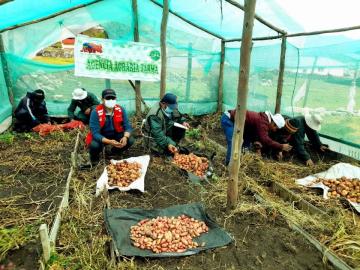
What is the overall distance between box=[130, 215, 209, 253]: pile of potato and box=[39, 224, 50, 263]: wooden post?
77cm

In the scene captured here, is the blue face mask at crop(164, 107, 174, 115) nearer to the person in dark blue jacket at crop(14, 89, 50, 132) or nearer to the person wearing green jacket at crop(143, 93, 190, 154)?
the person wearing green jacket at crop(143, 93, 190, 154)

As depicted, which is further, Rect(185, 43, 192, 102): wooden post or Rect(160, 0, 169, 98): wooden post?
Rect(185, 43, 192, 102): wooden post

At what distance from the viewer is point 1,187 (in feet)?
13.0

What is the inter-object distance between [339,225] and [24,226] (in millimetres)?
3316

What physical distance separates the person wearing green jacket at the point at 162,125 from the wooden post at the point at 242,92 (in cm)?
170

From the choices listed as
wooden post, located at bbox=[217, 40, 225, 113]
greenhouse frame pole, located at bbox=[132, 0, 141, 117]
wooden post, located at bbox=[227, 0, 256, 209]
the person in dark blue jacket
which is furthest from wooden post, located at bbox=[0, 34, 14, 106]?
wooden post, located at bbox=[227, 0, 256, 209]

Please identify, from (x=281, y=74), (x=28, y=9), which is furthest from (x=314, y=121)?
(x=28, y=9)

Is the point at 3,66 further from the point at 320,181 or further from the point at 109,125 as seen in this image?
the point at 320,181

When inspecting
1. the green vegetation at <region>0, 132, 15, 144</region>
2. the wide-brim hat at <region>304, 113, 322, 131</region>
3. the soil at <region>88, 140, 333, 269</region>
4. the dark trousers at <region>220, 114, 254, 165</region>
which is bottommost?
the soil at <region>88, 140, 333, 269</region>

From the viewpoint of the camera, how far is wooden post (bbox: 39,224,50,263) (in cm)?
231

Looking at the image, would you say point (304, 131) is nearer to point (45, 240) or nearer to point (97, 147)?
point (97, 147)

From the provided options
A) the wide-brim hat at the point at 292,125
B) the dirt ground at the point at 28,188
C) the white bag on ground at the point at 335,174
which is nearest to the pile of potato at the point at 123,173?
the dirt ground at the point at 28,188

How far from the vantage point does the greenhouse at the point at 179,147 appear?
2854 millimetres

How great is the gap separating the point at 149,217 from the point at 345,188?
2.68m
